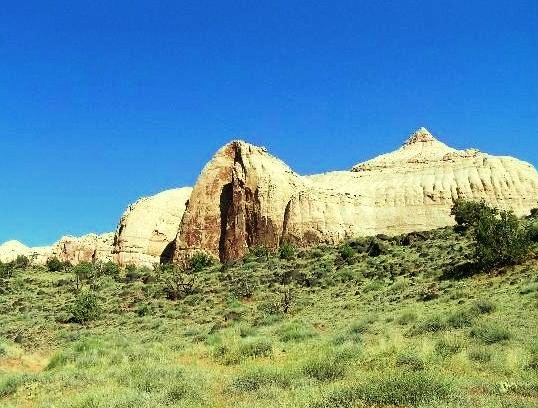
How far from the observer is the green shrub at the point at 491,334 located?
15945 millimetres

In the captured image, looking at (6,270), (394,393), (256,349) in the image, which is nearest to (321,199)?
(6,270)

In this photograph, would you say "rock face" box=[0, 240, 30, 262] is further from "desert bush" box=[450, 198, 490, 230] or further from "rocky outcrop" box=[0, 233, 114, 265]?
"desert bush" box=[450, 198, 490, 230]

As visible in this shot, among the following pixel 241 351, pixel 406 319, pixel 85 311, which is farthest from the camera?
pixel 85 311

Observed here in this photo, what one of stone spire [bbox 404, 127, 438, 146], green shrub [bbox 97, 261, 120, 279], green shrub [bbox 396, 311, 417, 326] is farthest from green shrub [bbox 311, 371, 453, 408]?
stone spire [bbox 404, 127, 438, 146]

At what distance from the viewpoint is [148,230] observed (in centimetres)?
7600

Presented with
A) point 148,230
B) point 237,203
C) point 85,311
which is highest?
point 237,203

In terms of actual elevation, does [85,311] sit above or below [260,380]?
above

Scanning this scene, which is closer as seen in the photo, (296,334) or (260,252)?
(296,334)

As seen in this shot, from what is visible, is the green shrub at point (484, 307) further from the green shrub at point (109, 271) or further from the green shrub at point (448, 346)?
the green shrub at point (109, 271)

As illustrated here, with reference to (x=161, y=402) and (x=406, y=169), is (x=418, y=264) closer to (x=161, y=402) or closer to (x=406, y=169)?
(x=161, y=402)

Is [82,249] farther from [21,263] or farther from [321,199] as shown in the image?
[321,199]

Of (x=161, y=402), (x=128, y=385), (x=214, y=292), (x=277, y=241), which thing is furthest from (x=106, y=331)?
(x=277, y=241)

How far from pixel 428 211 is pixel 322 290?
3049 centimetres

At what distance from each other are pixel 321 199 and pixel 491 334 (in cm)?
4636
